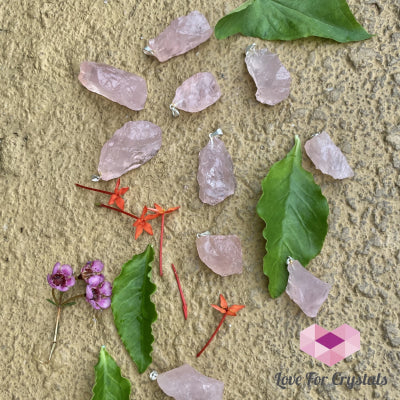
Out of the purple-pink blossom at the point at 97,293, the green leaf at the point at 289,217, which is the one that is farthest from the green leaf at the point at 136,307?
the green leaf at the point at 289,217

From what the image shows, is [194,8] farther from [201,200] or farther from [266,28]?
[201,200]

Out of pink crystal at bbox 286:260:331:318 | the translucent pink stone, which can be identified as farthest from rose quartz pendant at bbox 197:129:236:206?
pink crystal at bbox 286:260:331:318

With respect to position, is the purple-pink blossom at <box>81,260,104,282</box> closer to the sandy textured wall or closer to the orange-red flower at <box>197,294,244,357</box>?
the sandy textured wall

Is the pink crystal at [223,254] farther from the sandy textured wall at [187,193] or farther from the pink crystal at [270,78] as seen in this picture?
the pink crystal at [270,78]

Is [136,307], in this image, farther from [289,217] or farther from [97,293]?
[289,217]

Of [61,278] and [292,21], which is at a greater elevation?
[292,21]
